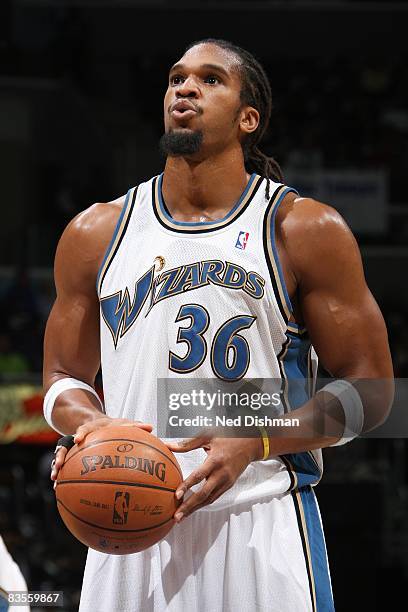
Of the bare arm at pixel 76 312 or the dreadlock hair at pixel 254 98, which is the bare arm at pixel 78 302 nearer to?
the bare arm at pixel 76 312

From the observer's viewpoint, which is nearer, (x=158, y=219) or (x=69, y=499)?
(x=69, y=499)

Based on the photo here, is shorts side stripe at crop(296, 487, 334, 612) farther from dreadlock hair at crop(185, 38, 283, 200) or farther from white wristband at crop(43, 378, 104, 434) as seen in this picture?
dreadlock hair at crop(185, 38, 283, 200)

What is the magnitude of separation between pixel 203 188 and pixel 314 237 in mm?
363

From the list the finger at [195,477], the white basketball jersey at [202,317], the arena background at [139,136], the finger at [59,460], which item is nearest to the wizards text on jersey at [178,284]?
the white basketball jersey at [202,317]

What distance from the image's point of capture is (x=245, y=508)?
2.73 metres

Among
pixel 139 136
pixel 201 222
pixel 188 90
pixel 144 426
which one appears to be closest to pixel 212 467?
pixel 144 426

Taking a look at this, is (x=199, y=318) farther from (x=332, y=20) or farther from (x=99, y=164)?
(x=332, y=20)

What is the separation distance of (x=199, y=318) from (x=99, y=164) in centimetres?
908

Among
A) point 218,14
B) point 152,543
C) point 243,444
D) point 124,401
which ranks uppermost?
point 218,14

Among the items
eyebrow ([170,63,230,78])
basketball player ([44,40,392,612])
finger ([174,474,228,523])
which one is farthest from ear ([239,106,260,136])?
finger ([174,474,228,523])

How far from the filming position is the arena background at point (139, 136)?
28.5ft

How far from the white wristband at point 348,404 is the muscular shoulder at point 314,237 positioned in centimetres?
33

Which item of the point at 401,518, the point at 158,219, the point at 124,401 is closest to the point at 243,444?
the point at 124,401

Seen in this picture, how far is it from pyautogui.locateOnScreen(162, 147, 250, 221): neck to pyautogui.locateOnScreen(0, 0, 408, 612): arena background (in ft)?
16.0
